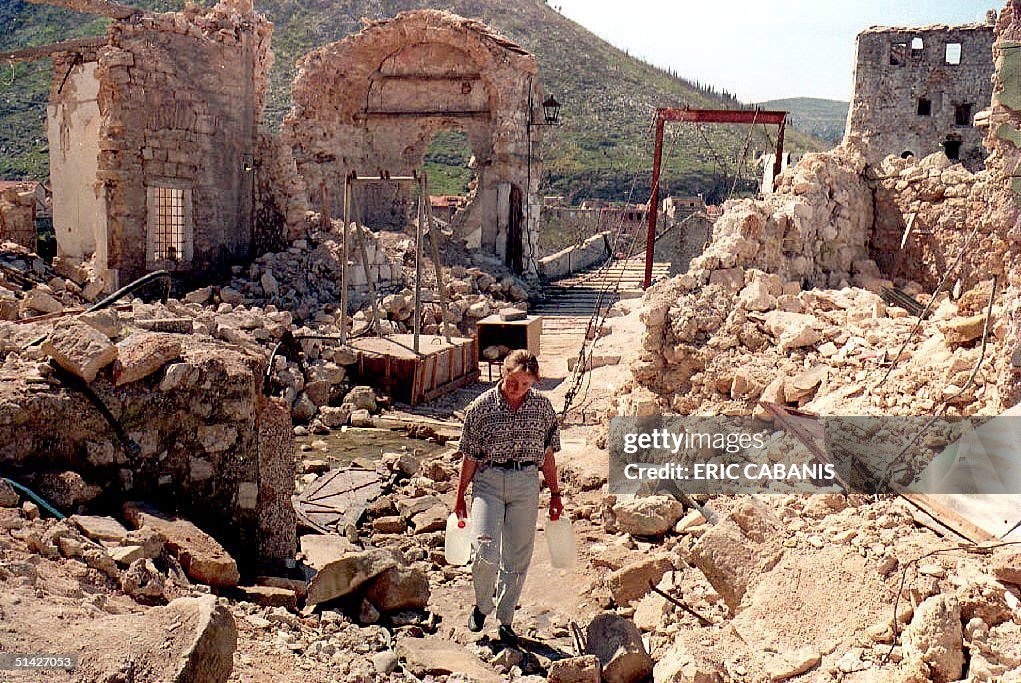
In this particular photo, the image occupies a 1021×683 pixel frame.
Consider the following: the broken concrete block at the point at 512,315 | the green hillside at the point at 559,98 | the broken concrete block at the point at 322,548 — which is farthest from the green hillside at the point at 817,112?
the broken concrete block at the point at 322,548

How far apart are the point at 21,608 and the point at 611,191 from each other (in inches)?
1651

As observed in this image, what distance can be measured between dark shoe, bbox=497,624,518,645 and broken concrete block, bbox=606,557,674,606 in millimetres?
813

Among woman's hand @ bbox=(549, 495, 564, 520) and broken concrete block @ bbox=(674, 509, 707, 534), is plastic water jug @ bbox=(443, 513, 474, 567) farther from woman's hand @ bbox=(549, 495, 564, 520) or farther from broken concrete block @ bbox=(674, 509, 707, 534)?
broken concrete block @ bbox=(674, 509, 707, 534)

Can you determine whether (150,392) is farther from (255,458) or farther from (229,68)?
(229,68)

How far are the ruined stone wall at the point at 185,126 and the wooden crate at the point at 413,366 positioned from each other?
398cm

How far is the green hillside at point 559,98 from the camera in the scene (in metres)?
41.0

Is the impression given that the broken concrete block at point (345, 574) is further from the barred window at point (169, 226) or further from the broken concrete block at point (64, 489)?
the barred window at point (169, 226)

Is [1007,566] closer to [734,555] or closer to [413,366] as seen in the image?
[734,555]

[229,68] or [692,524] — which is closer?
[692,524]

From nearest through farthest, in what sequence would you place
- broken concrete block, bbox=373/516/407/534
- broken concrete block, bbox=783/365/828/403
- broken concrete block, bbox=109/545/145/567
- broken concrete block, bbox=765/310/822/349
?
broken concrete block, bbox=109/545/145/567
broken concrete block, bbox=783/365/828/403
broken concrete block, bbox=373/516/407/534
broken concrete block, bbox=765/310/822/349

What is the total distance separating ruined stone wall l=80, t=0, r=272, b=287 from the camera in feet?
44.8

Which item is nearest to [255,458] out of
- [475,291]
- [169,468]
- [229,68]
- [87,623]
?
[169,468]

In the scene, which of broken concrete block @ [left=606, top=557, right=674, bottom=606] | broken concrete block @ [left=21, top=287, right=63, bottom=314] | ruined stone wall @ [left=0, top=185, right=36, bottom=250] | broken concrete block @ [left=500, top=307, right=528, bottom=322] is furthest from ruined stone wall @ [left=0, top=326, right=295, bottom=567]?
ruined stone wall @ [left=0, top=185, right=36, bottom=250]

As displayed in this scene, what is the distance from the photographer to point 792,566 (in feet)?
16.0
